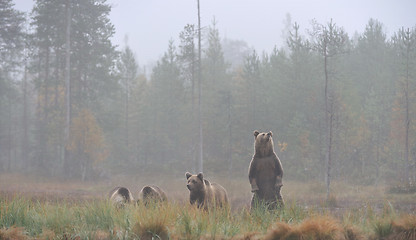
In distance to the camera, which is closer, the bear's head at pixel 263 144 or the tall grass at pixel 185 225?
the tall grass at pixel 185 225

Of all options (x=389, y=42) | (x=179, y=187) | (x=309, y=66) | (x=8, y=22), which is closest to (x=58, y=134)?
(x=8, y=22)

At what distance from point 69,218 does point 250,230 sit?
10.9 ft

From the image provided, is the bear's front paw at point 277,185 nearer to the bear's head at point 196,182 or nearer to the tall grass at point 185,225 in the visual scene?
the tall grass at point 185,225

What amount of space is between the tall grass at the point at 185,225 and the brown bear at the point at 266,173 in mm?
1258

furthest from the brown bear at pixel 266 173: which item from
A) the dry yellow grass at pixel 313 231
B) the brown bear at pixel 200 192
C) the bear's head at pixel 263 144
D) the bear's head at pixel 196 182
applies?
the dry yellow grass at pixel 313 231

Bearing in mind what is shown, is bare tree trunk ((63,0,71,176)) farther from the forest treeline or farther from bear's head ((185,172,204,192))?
bear's head ((185,172,204,192))

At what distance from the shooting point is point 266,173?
8.55 meters

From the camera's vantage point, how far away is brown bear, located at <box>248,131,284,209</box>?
8.48m

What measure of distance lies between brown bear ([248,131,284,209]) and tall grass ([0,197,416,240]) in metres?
1.26

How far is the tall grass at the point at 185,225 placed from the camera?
18.8ft

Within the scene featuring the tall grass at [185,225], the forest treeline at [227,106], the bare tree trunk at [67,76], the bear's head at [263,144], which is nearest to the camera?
the tall grass at [185,225]

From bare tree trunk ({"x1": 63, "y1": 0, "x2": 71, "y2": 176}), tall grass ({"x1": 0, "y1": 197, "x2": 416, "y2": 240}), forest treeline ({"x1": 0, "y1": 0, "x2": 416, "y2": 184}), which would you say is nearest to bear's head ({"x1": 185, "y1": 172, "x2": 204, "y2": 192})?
tall grass ({"x1": 0, "y1": 197, "x2": 416, "y2": 240})

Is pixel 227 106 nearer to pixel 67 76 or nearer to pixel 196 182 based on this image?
pixel 67 76

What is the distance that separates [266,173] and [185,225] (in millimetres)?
2877
